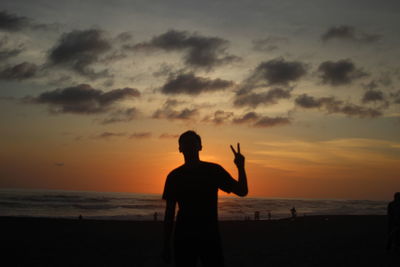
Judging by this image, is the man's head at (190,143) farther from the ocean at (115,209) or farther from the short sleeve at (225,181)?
the ocean at (115,209)

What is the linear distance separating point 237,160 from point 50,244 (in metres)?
15.7

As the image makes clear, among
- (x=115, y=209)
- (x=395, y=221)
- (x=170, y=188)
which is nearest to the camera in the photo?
(x=170, y=188)

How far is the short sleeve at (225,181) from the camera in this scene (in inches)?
152

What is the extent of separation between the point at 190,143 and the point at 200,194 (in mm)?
506

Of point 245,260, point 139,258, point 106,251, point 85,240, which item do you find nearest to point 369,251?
point 245,260

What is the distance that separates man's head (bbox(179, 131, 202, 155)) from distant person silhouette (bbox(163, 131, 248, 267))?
4.7 inches

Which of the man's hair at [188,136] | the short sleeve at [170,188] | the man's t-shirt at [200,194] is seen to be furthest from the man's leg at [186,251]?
the man's hair at [188,136]

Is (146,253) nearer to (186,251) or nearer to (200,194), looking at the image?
(186,251)

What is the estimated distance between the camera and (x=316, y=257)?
13734 millimetres

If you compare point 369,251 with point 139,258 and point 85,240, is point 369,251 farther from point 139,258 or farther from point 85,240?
point 85,240

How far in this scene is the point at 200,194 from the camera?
151 inches

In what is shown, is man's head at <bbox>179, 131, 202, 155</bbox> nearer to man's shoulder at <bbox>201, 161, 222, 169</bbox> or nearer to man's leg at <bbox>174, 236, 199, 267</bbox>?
man's shoulder at <bbox>201, 161, 222, 169</bbox>

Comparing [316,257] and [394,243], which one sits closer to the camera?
[316,257]

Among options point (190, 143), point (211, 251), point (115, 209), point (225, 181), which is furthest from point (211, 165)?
point (115, 209)
